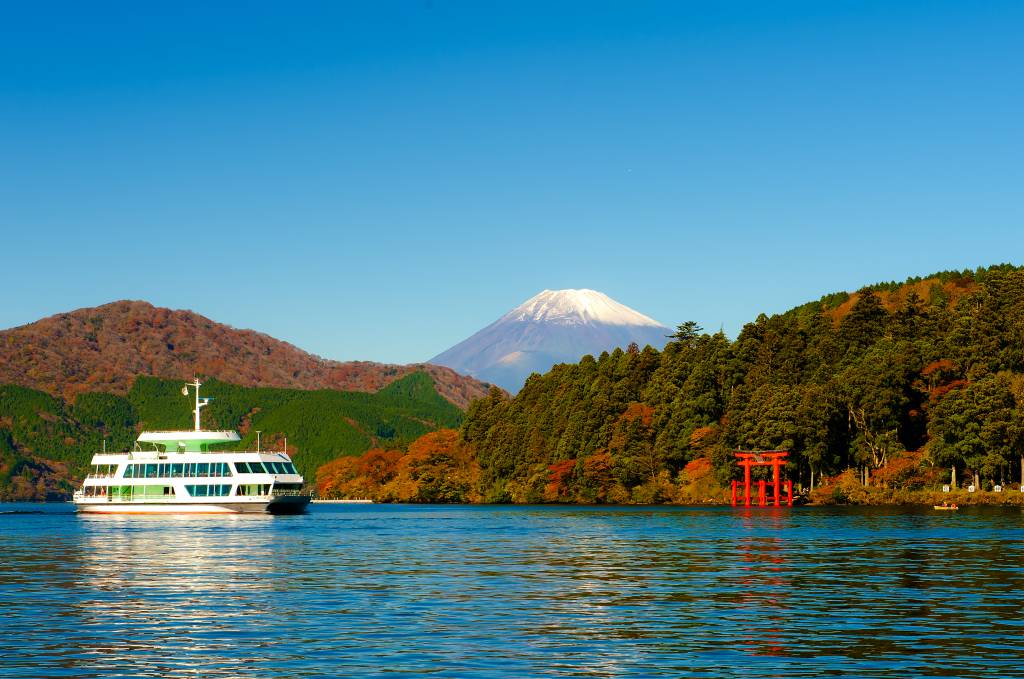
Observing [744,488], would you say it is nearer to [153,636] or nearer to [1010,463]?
Result: [1010,463]

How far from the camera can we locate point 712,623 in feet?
116

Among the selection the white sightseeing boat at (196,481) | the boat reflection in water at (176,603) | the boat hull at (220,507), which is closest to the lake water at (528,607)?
the boat reflection in water at (176,603)

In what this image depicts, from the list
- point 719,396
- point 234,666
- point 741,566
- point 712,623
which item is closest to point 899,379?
point 719,396

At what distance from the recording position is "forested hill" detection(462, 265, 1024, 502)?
132 meters

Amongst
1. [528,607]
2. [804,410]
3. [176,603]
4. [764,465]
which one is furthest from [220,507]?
[528,607]

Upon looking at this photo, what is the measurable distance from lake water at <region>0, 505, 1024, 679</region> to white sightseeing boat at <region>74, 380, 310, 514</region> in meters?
44.0

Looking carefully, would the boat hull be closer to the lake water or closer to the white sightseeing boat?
the white sightseeing boat

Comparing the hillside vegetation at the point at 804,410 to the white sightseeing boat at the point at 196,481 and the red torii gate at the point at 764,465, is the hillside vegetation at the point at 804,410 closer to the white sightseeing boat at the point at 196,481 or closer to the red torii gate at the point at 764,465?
the red torii gate at the point at 764,465

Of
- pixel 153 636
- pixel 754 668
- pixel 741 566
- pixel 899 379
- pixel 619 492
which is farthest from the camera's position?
pixel 619 492

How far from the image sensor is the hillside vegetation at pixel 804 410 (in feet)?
436

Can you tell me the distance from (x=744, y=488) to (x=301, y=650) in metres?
123

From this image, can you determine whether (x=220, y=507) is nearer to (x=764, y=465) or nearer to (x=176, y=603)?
(x=764, y=465)

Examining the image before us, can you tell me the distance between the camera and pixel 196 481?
410 feet

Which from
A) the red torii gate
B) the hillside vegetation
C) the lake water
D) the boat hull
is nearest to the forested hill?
the hillside vegetation
